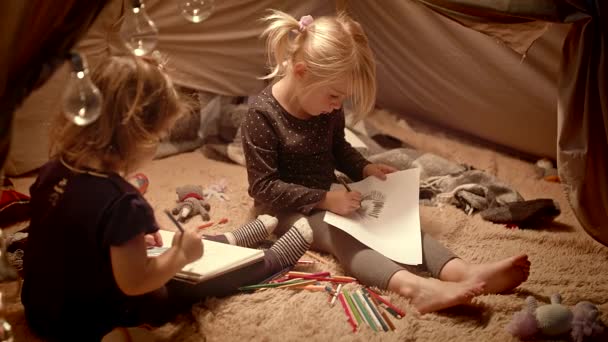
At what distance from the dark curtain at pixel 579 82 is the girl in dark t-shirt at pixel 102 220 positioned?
2.11 ft

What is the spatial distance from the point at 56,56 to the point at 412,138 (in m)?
1.21

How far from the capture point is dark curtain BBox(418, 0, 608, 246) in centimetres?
113

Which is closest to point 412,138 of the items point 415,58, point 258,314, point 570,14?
point 415,58

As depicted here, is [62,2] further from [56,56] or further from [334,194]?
[334,194]

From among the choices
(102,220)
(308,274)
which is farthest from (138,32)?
(308,274)

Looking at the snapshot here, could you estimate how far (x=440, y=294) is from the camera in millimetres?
1135

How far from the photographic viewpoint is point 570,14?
112cm

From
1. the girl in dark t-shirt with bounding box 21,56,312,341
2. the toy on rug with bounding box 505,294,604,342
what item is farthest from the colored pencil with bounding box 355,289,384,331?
the girl in dark t-shirt with bounding box 21,56,312,341

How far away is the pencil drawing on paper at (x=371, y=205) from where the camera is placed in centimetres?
133

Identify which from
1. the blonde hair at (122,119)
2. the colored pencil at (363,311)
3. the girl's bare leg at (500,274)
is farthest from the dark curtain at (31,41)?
the girl's bare leg at (500,274)

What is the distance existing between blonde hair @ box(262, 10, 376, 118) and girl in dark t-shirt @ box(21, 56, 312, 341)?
369 millimetres

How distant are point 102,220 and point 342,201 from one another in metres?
0.54

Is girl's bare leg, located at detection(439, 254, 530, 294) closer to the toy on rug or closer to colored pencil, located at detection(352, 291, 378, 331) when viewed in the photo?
the toy on rug

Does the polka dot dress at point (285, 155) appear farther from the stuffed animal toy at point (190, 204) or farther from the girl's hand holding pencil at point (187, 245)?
the girl's hand holding pencil at point (187, 245)
